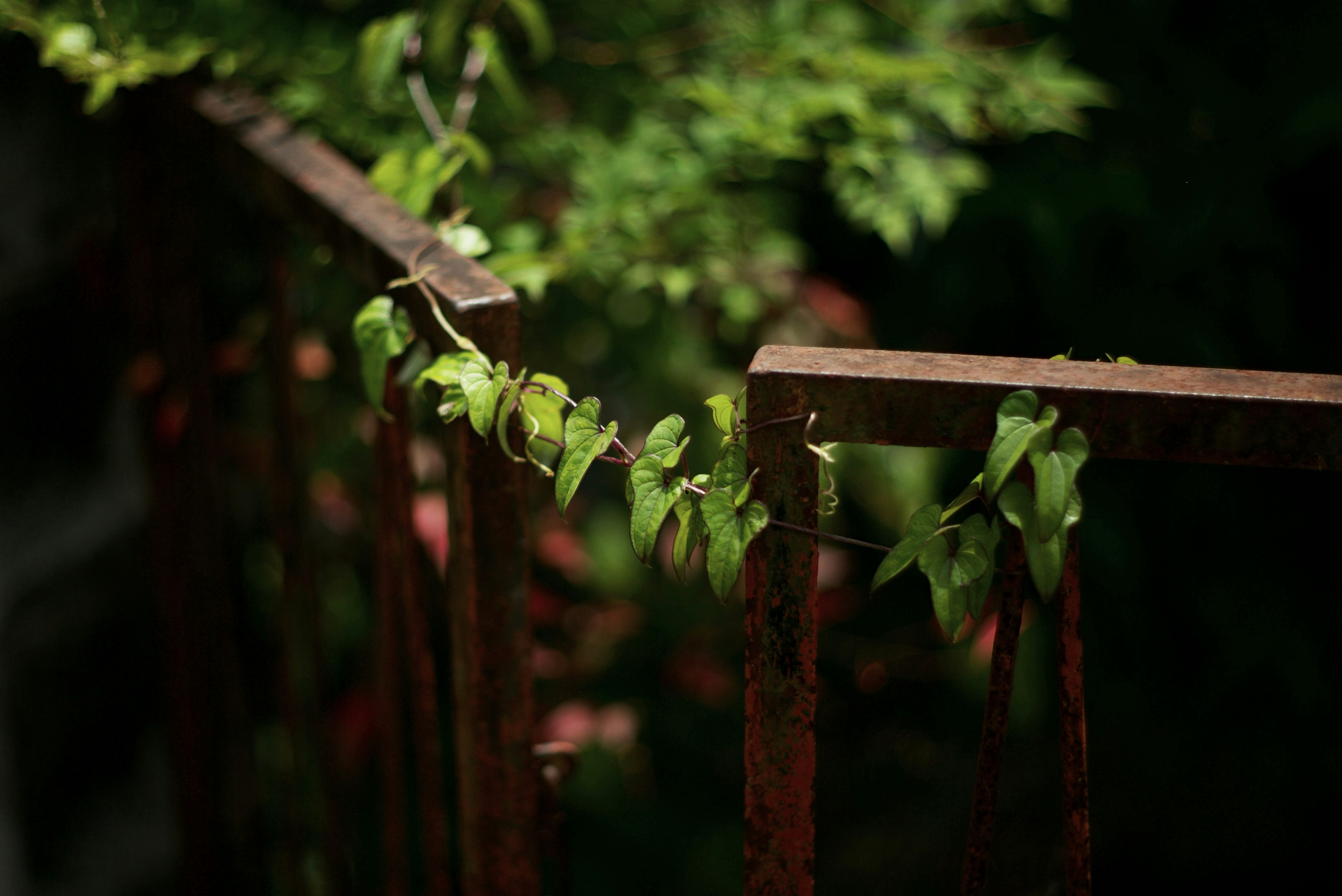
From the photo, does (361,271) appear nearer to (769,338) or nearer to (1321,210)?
(769,338)

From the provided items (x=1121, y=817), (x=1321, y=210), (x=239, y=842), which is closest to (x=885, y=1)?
(x=1321, y=210)

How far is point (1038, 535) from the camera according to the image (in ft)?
2.02

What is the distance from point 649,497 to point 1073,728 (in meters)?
0.36

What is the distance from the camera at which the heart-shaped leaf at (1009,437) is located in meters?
0.61

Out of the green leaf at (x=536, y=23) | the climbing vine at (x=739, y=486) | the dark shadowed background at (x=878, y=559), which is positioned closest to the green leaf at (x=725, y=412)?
the climbing vine at (x=739, y=486)

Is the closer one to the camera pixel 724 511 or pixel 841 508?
pixel 724 511

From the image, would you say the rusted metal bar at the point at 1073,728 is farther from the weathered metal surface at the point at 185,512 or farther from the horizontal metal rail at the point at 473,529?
the weathered metal surface at the point at 185,512

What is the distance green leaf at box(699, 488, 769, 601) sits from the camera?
680 millimetres

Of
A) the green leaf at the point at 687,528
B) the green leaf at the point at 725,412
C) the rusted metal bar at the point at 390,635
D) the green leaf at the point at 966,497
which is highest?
the green leaf at the point at 725,412

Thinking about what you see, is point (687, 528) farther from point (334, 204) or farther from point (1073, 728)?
point (334, 204)

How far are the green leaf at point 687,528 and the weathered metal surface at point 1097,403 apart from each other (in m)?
0.12

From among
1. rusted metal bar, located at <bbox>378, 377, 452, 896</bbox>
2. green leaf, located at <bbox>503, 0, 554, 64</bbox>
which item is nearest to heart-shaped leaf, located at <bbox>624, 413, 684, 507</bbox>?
rusted metal bar, located at <bbox>378, 377, 452, 896</bbox>

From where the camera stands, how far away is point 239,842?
5.96 feet

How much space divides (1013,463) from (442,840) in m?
0.86
